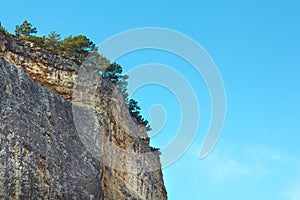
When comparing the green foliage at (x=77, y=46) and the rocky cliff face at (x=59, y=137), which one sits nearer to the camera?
the rocky cliff face at (x=59, y=137)

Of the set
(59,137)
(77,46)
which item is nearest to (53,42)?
(77,46)

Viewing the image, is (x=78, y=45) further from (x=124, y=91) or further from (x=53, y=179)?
(x=53, y=179)

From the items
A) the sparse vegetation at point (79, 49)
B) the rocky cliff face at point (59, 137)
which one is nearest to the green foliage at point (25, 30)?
the sparse vegetation at point (79, 49)

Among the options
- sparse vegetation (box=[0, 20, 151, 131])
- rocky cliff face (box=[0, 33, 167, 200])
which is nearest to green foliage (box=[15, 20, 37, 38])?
sparse vegetation (box=[0, 20, 151, 131])

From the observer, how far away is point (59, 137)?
73.7 feet

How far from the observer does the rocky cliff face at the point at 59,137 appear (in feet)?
65.0

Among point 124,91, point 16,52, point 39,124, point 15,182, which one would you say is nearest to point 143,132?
point 124,91

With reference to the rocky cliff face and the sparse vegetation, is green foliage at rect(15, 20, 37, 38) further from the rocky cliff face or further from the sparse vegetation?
the rocky cliff face

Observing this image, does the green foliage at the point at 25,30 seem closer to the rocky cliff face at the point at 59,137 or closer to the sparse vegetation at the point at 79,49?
the sparse vegetation at the point at 79,49

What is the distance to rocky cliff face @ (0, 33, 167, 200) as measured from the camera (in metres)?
19.8

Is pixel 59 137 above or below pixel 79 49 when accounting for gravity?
below

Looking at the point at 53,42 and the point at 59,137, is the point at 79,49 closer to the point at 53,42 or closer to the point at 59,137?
the point at 53,42

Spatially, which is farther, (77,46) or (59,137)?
(77,46)

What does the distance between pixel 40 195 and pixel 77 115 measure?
5579 millimetres
